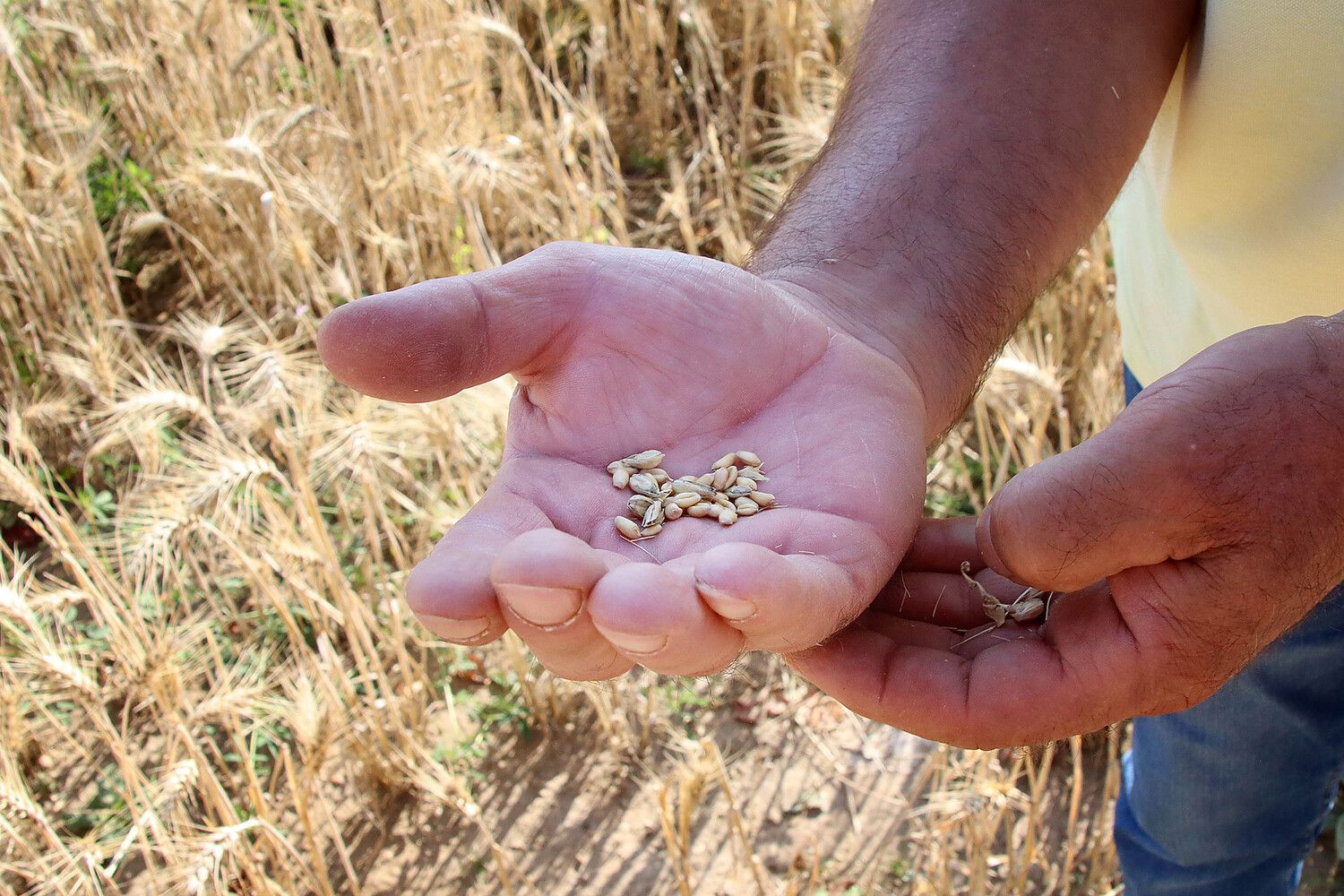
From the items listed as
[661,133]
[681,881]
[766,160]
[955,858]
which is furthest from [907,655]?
[661,133]

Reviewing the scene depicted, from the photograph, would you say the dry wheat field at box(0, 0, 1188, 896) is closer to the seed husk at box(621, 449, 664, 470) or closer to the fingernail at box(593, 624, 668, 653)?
the seed husk at box(621, 449, 664, 470)

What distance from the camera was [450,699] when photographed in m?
2.69

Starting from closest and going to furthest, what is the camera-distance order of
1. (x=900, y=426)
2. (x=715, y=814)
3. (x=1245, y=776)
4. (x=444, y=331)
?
1. (x=444, y=331)
2. (x=900, y=426)
3. (x=1245, y=776)
4. (x=715, y=814)

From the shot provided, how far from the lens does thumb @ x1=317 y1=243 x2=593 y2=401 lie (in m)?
1.35

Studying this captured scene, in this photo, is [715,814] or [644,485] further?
[715,814]

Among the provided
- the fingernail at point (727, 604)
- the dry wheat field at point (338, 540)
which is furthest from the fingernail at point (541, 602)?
the dry wheat field at point (338, 540)

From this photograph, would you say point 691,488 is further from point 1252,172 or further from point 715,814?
point 715,814

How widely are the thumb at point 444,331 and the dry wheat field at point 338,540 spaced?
0.90 meters

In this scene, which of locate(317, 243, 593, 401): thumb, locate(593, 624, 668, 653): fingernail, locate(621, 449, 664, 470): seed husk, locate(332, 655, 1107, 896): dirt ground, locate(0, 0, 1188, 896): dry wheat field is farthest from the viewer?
locate(332, 655, 1107, 896): dirt ground

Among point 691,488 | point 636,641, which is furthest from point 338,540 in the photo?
point 636,641

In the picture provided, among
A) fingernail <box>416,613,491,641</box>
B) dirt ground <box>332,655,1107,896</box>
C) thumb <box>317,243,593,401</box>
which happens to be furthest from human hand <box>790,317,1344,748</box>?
dirt ground <box>332,655,1107,896</box>

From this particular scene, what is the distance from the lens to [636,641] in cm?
112

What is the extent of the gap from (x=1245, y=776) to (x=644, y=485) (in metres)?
1.11

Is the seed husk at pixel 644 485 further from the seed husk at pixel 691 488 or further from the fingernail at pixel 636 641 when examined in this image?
Answer: the fingernail at pixel 636 641
